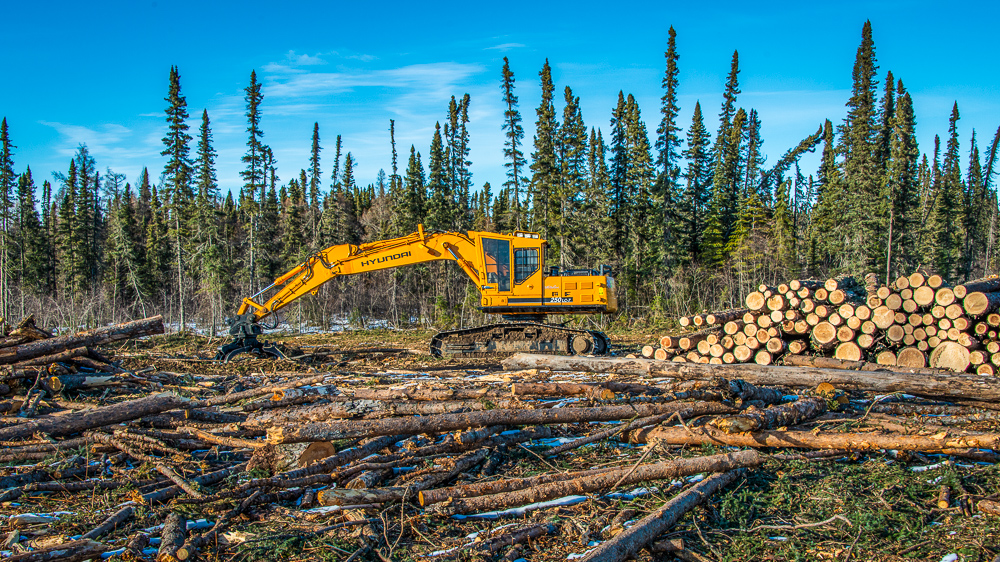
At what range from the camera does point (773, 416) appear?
5.89 meters

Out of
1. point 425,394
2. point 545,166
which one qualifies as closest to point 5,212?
point 545,166

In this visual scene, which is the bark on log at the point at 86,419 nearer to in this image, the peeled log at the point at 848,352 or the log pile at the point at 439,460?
the log pile at the point at 439,460

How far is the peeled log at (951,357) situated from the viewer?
912 centimetres

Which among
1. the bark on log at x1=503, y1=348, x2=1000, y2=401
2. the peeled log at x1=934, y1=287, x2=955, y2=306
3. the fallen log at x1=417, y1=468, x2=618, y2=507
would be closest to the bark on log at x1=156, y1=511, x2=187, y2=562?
the fallen log at x1=417, y1=468, x2=618, y2=507

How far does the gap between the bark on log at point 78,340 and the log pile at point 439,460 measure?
9.51ft

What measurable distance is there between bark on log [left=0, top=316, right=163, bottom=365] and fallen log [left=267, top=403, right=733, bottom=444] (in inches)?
300

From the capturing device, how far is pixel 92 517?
410 cm

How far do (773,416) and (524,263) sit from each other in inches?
361

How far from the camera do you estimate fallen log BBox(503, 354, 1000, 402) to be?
732cm

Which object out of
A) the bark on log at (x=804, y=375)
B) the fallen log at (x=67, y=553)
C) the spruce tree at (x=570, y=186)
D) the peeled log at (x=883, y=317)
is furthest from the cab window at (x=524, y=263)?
the spruce tree at (x=570, y=186)

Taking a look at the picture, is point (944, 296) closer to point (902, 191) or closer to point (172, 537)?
point (172, 537)

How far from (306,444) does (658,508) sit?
3.08 meters

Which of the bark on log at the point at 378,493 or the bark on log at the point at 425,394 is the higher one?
the bark on log at the point at 425,394

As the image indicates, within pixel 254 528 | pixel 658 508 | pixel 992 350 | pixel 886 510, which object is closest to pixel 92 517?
pixel 254 528
